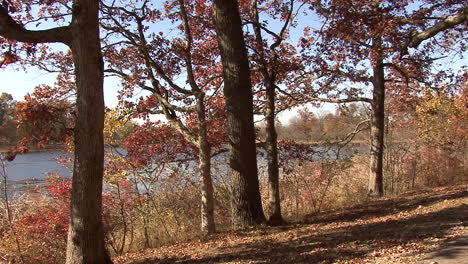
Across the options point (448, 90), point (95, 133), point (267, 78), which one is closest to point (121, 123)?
point (267, 78)

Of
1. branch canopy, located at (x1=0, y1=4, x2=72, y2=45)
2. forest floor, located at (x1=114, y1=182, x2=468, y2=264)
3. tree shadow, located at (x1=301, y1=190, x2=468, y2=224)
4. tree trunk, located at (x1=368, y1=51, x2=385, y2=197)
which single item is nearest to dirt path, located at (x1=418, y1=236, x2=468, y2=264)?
forest floor, located at (x1=114, y1=182, x2=468, y2=264)

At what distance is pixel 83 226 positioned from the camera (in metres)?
5.05

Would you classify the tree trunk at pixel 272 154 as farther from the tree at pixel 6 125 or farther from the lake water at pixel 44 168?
the tree at pixel 6 125

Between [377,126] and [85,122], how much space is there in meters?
9.24

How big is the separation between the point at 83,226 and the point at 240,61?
4051mm

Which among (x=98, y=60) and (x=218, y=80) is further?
(x=218, y=80)

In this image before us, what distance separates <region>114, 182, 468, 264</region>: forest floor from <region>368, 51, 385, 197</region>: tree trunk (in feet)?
11.5

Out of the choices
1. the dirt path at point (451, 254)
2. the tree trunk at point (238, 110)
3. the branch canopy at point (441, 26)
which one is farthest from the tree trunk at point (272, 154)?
the dirt path at point (451, 254)

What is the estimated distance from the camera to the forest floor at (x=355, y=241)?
4.51m

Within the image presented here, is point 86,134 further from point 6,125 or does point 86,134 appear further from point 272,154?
point 6,125

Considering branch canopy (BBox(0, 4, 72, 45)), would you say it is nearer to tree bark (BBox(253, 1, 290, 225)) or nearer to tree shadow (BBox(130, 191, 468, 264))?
tree shadow (BBox(130, 191, 468, 264))

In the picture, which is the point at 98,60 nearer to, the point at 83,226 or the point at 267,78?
the point at 83,226

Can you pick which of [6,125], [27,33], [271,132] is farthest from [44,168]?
[27,33]

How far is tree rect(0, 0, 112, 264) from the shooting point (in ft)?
16.3
